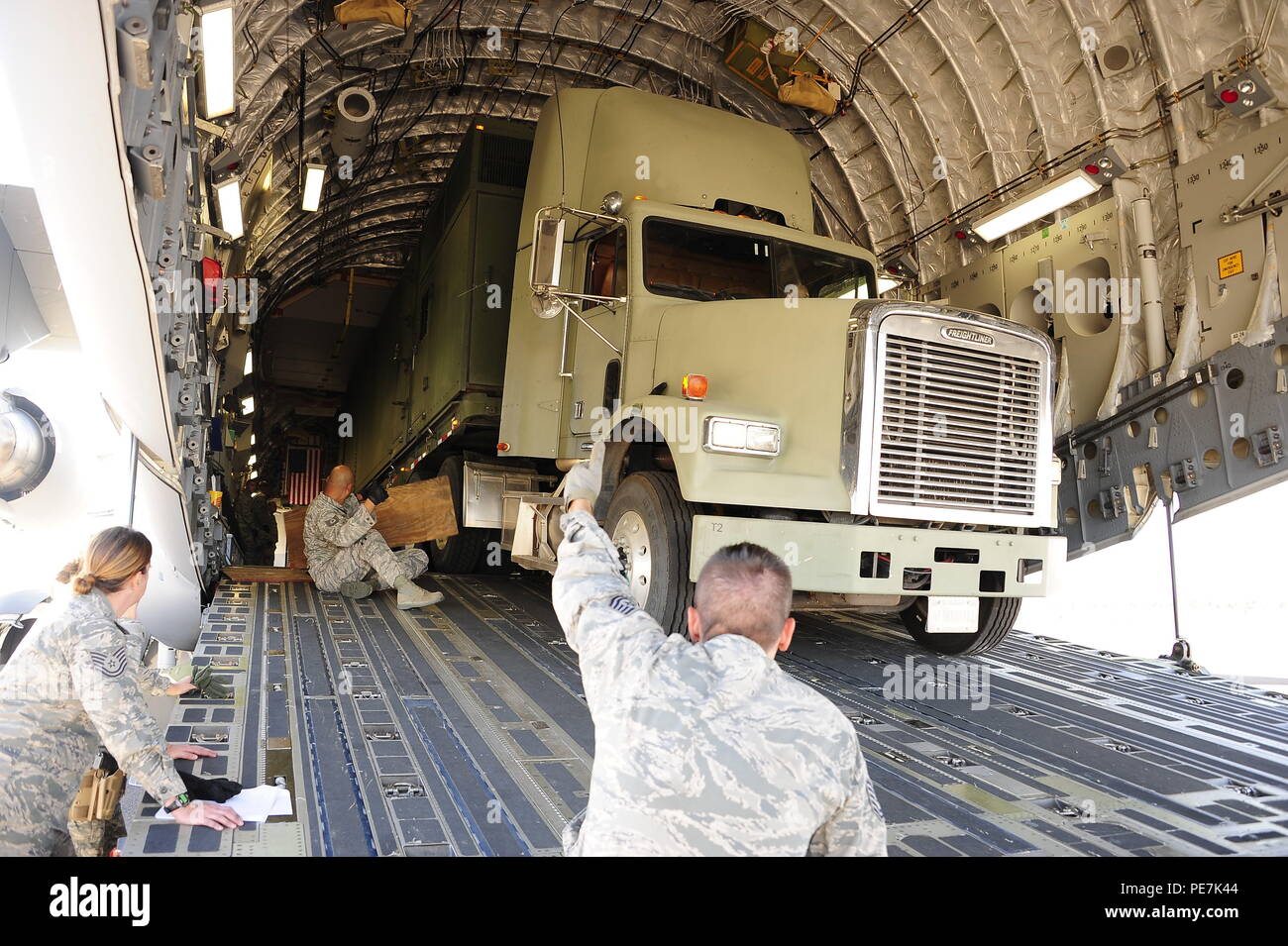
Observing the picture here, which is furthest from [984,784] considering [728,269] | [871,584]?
[728,269]

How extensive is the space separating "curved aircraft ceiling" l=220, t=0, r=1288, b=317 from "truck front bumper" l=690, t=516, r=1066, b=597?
3.53m

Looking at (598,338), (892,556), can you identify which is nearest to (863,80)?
(598,338)

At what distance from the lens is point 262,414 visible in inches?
749

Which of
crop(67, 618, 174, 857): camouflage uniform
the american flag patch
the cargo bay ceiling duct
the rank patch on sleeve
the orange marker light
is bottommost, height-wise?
crop(67, 618, 174, 857): camouflage uniform

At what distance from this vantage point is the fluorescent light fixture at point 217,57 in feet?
16.3

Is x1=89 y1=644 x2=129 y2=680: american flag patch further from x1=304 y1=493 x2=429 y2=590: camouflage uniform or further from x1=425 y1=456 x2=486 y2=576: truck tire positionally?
x1=425 y1=456 x2=486 y2=576: truck tire

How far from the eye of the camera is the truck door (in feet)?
18.9

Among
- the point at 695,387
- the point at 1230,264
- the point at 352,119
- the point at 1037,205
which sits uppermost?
the point at 352,119

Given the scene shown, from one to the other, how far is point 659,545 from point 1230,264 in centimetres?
477

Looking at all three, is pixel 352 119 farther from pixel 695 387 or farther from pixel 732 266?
pixel 695 387

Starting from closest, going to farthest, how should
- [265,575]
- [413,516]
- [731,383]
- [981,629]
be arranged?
[731,383] → [981,629] → [265,575] → [413,516]

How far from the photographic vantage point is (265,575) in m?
7.36

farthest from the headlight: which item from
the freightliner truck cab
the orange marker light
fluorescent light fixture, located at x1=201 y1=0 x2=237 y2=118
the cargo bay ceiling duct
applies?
the cargo bay ceiling duct

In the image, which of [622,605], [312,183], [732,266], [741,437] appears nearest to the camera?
[622,605]
